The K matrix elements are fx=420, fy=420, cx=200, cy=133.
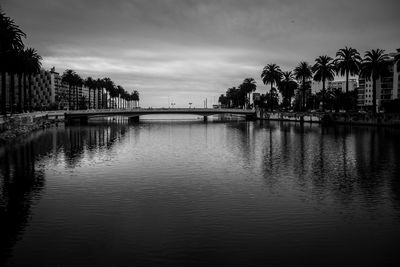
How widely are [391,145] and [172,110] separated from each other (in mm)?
111520

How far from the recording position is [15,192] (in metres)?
25.5

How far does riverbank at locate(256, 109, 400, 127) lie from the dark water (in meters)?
63.6

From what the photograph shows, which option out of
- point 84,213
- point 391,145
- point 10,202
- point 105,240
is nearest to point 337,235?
point 105,240

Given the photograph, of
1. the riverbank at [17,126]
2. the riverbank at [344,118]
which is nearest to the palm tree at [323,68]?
the riverbank at [344,118]

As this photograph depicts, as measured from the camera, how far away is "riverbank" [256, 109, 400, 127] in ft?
316

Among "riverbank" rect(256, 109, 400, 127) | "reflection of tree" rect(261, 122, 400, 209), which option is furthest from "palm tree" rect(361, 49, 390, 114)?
"reflection of tree" rect(261, 122, 400, 209)

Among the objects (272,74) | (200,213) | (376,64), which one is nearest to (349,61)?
(376,64)

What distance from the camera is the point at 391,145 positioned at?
54469 mm

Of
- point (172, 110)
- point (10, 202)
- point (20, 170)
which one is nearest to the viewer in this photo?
point (10, 202)

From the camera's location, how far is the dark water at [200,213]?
1498 centimetres

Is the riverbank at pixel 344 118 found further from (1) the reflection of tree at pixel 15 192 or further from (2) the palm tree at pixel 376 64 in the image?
(1) the reflection of tree at pixel 15 192

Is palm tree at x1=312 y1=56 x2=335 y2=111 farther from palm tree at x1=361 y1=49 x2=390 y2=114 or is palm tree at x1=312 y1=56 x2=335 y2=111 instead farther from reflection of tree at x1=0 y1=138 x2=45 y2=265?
reflection of tree at x1=0 y1=138 x2=45 y2=265

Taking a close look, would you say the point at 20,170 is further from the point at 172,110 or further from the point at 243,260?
the point at 172,110

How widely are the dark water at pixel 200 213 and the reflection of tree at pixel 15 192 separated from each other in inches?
3.0
